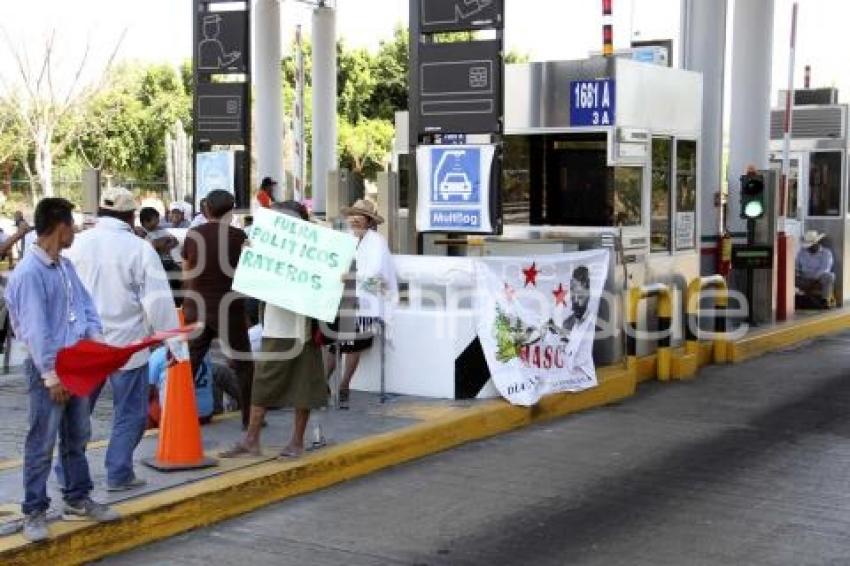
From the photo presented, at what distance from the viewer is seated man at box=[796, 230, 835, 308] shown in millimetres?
18031

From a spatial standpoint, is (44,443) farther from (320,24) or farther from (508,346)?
(320,24)

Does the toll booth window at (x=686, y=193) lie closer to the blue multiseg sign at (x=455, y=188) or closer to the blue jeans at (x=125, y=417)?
the blue multiseg sign at (x=455, y=188)

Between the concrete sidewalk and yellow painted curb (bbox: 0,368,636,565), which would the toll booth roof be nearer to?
the concrete sidewalk

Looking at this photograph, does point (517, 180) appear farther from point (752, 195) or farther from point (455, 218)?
point (752, 195)

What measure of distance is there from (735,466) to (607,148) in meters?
4.28

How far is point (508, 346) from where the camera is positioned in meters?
9.52

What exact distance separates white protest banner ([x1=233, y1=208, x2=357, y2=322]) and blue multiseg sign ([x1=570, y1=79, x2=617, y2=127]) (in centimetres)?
474

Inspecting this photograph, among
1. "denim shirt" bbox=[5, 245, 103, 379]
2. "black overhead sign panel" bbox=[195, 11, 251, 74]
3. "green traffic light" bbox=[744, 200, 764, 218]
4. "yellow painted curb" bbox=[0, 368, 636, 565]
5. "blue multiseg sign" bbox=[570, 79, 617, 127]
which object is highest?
"black overhead sign panel" bbox=[195, 11, 251, 74]

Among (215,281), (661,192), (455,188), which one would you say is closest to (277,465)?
(215,281)

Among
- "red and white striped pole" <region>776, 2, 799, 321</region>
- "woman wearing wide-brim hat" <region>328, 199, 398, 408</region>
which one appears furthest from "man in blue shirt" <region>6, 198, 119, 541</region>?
"red and white striped pole" <region>776, 2, 799, 321</region>

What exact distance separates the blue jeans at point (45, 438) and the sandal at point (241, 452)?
161 centimetres

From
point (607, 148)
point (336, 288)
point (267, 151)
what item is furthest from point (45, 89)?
point (336, 288)

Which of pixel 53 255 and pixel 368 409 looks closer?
pixel 53 255

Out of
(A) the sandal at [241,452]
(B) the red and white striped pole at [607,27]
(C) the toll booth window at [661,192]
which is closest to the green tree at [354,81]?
(C) the toll booth window at [661,192]
